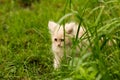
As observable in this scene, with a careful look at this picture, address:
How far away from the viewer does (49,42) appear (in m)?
5.36

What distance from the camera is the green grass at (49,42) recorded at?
3.78 metres

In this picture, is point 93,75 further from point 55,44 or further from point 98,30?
point 55,44

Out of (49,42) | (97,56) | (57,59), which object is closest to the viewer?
(97,56)

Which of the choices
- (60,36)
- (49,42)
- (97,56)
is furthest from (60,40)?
(97,56)

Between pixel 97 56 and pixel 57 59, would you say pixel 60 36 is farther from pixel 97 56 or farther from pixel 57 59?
pixel 97 56

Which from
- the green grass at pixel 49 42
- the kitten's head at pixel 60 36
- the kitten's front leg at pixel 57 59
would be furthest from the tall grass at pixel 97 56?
the kitten's head at pixel 60 36

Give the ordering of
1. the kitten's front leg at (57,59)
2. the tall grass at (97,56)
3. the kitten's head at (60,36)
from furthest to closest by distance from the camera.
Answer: the kitten's head at (60,36)
the kitten's front leg at (57,59)
the tall grass at (97,56)

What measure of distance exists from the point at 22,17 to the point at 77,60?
102 inches

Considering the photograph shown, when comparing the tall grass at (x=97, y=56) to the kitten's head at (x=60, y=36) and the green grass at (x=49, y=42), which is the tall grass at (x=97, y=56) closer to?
the green grass at (x=49, y=42)

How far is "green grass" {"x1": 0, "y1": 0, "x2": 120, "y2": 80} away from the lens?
3.78m

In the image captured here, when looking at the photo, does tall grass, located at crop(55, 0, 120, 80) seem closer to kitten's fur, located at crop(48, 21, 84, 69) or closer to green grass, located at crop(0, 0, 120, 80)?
green grass, located at crop(0, 0, 120, 80)

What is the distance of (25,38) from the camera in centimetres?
579

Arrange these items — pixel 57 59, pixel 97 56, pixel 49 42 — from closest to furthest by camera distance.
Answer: pixel 97 56, pixel 57 59, pixel 49 42

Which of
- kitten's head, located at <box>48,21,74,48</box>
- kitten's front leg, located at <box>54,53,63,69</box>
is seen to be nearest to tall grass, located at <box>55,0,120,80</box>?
kitten's front leg, located at <box>54,53,63,69</box>
